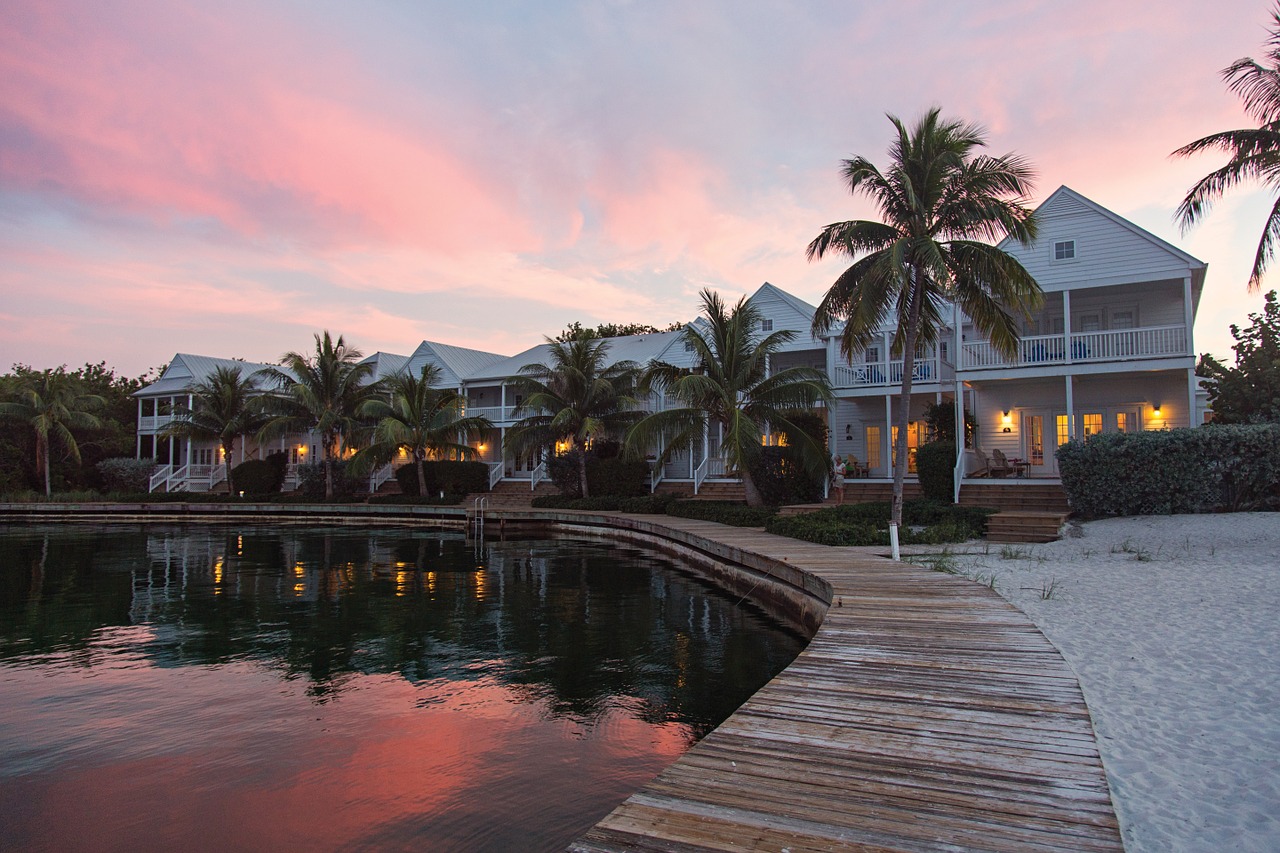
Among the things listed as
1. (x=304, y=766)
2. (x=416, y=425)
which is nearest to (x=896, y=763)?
(x=304, y=766)

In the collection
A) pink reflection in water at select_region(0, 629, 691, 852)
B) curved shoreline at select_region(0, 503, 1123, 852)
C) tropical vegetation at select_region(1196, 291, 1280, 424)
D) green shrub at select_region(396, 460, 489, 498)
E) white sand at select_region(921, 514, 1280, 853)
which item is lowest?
pink reflection in water at select_region(0, 629, 691, 852)

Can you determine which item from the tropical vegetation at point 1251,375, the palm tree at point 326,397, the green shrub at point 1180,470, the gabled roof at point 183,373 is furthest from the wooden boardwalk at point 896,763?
the gabled roof at point 183,373

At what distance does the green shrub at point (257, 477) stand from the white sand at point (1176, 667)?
31.7m

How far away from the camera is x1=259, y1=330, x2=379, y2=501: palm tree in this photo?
31188 mm

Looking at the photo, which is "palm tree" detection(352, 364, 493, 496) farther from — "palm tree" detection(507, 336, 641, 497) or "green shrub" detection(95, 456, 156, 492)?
"green shrub" detection(95, 456, 156, 492)

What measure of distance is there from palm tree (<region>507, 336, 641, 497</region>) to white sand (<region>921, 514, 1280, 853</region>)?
15820mm

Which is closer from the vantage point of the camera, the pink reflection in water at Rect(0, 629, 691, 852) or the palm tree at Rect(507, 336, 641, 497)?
the pink reflection in water at Rect(0, 629, 691, 852)

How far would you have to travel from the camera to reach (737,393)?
2058 cm

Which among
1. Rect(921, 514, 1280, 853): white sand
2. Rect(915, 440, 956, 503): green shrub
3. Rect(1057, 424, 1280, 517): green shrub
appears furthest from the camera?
Rect(915, 440, 956, 503): green shrub

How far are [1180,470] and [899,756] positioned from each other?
49.7 feet

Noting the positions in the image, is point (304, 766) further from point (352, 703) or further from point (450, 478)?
point (450, 478)

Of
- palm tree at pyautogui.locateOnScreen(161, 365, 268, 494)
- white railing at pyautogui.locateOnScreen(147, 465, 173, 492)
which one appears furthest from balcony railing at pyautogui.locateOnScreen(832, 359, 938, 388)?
white railing at pyautogui.locateOnScreen(147, 465, 173, 492)

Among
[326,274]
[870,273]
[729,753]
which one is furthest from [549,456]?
[729,753]

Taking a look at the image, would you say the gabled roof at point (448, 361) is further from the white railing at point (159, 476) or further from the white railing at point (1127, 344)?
the white railing at point (1127, 344)
